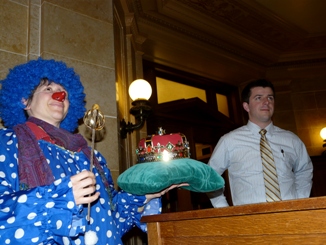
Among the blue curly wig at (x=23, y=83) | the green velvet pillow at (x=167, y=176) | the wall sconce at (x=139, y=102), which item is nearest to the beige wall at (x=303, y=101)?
the wall sconce at (x=139, y=102)

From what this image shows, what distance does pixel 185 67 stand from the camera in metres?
4.89

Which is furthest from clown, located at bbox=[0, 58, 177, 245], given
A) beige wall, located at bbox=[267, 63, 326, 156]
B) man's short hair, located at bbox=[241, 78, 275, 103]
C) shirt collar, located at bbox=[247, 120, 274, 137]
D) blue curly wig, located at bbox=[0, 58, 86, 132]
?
beige wall, located at bbox=[267, 63, 326, 156]

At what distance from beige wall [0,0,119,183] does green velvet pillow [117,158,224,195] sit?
35.0 inches

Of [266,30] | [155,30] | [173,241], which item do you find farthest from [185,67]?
[173,241]

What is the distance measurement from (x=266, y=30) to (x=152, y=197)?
4.22m

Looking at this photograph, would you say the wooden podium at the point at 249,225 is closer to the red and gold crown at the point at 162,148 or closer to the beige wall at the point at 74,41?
the red and gold crown at the point at 162,148

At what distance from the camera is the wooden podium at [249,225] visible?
0.75 meters

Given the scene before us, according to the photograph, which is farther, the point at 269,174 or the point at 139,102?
the point at 139,102

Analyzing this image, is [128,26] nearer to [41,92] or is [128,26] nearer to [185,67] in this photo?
[185,67]

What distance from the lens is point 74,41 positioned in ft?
7.30

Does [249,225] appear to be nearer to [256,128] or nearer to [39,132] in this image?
[39,132]

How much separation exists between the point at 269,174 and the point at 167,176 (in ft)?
3.40

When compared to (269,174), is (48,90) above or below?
above

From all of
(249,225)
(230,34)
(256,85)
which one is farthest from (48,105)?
(230,34)
